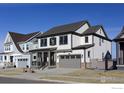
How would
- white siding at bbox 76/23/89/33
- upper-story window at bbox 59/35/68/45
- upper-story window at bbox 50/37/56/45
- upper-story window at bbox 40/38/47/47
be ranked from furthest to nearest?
1. upper-story window at bbox 40/38/47/47
2. upper-story window at bbox 50/37/56/45
3. upper-story window at bbox 59/35/68/45
4. white siding at bbox 76/23/89/33

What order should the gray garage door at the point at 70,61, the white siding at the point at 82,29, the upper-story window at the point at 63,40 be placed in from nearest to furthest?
the gray garage door at the point at 70,61 → the white siding at the point at 82,29 → the upper-story window at the point at 63,40

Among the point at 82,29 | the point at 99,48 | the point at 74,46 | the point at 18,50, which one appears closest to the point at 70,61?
the point at 74,46

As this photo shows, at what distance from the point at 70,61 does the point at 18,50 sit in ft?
43.3

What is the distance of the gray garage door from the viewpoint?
1699 inches

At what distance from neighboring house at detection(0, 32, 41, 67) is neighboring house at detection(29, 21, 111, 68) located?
84.0 inches

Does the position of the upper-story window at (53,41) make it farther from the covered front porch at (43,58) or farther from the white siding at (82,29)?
the white siding at (82,29)

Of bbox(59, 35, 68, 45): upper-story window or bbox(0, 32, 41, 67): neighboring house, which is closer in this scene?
bbox(59, 35, 68, 45): upper-story window

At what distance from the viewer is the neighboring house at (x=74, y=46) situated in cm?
4316

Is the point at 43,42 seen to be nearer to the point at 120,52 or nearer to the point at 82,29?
the point at 82,29

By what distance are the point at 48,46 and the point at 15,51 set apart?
8391 millimetres

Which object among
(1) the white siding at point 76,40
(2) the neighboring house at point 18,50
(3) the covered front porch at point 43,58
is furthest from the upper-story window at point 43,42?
(1) the white siding at point 76,40

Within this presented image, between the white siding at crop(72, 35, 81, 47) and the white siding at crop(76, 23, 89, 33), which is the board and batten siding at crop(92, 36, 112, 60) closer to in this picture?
the white siding at crop(76, 23, 89, 33)

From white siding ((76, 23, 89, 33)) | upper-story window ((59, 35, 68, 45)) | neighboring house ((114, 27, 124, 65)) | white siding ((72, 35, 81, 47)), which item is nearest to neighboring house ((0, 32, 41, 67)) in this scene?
upper-story window ((59, 35, 68, 45))
